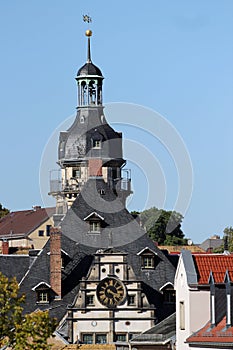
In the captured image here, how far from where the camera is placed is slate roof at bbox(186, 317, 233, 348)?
2073 inches

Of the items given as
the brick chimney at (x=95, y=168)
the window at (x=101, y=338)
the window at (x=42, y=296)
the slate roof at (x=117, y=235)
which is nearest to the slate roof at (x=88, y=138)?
the brick chimney at (x=95, y=168)

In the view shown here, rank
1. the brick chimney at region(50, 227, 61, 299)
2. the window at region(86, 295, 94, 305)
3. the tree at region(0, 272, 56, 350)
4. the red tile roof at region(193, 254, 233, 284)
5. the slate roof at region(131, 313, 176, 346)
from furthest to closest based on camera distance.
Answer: the brick chimney at region(50, 227, 61, 299) → the window at region(86, 295, 94, 305) → the slate roof at region(131, 313, 176, 346) → the red tile roof at region(193, 254, 233, 284) → the tree at region(0, 272, 56, 350)

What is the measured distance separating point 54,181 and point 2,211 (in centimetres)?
7368

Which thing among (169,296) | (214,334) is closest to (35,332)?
(214,334)

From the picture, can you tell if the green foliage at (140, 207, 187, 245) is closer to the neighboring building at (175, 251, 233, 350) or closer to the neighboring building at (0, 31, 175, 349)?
the neighboring building at (0, 31, 175, 349)

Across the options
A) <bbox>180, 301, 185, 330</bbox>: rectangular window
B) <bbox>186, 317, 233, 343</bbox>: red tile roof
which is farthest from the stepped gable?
<bbox>186, 317, 233, 343</bbox>: red tile roof

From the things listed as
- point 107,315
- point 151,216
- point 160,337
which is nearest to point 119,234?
point 107,315

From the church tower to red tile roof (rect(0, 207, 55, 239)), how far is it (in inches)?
1732

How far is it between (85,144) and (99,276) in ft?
127

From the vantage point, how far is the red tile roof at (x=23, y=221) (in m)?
168

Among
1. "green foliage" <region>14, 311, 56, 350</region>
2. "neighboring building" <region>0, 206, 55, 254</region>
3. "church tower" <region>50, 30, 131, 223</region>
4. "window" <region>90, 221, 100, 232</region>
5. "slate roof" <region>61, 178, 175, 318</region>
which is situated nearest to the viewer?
"green foliage" <region>14, 311, 56, 350</region>

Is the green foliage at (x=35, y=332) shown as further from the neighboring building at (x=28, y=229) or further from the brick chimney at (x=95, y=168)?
the neighboring building at (x=28, y=229)

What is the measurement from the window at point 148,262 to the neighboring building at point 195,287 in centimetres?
2426

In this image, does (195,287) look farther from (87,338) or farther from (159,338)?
(87,338)
